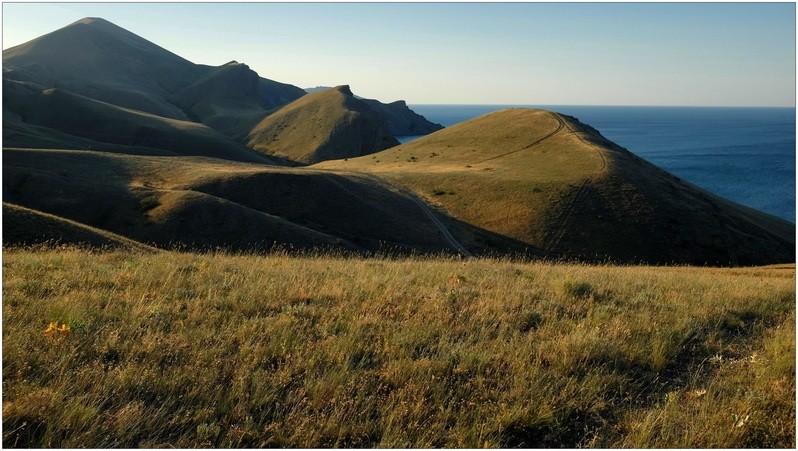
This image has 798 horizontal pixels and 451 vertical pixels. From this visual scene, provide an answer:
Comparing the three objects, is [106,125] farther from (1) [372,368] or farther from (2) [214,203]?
(1) [372,368]

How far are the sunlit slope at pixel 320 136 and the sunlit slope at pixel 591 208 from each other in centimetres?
7184

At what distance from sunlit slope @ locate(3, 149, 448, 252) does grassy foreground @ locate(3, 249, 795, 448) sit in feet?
105

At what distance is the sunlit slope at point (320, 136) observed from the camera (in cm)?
16975

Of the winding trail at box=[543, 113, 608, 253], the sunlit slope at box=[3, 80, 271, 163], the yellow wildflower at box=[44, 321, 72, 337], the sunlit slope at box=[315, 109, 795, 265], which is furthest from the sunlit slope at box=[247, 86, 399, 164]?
the yellow wildflower at box=[44, 321, 72, 337]

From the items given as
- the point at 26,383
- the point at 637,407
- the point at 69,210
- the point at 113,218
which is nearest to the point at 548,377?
the point at 637,407

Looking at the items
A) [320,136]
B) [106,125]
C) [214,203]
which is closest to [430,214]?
[214,203]

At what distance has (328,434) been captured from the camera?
5613 millimetres

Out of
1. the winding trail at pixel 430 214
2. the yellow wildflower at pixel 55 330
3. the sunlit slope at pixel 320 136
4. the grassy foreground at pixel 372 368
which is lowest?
the winding trail at pixel 430 214

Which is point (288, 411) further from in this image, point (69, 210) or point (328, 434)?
point (69, 210)

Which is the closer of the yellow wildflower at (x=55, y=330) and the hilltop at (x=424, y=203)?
the yellow wildflower at (x=55, y=330)

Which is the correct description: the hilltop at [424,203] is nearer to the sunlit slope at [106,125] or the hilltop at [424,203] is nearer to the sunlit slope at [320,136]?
the sunlit slope at [106,125]

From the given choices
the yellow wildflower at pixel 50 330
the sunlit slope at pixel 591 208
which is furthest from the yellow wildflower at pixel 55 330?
the sunlit slope at pixel 591 208

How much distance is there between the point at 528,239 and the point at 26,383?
63940 millimetres

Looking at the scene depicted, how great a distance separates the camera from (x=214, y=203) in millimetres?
50562
